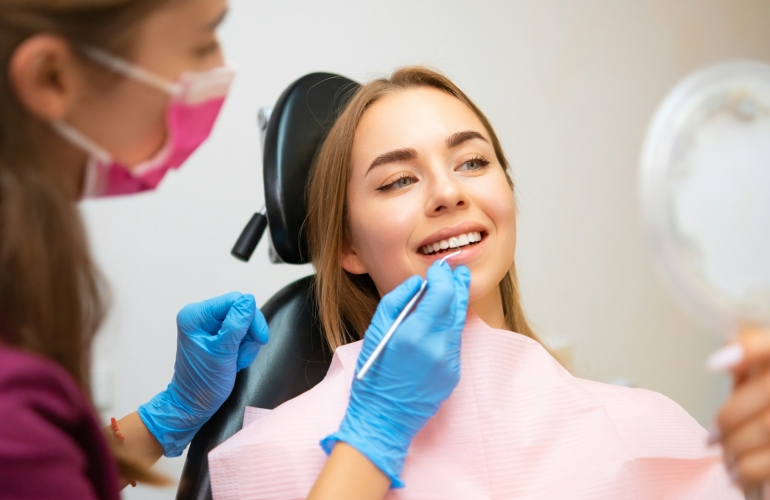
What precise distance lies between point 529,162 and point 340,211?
3.96ft

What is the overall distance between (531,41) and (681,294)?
Result: 1858 millimetres

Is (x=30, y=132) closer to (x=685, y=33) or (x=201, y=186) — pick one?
(x=201, y=186)

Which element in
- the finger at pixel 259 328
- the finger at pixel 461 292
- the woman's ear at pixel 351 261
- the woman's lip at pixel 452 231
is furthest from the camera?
the woman's ear at pixel 351 261

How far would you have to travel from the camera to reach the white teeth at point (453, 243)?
1.17m

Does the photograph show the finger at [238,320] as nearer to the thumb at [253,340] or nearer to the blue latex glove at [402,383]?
A: the thumb at [253,340]

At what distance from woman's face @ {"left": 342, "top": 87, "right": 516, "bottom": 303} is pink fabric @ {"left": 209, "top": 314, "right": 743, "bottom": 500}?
0.51 feet

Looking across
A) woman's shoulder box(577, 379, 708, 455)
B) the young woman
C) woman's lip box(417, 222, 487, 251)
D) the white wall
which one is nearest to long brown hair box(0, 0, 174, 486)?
the young woman

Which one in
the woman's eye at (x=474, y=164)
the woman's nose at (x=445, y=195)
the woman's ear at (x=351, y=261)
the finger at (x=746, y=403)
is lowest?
the finger at (x=746, y=403)

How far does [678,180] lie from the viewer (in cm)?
66

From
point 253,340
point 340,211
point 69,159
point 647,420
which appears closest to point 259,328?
point 253,340

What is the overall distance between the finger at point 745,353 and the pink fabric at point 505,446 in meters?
0.44

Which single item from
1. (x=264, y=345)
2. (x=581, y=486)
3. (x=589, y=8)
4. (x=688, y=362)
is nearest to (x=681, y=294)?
(x=581, y=486)

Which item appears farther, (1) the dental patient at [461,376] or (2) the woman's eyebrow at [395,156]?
(2) the woman's eyebrow at [395,156]

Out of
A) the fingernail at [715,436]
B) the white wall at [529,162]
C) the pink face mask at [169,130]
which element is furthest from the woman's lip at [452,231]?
the white wall at [529,162]
